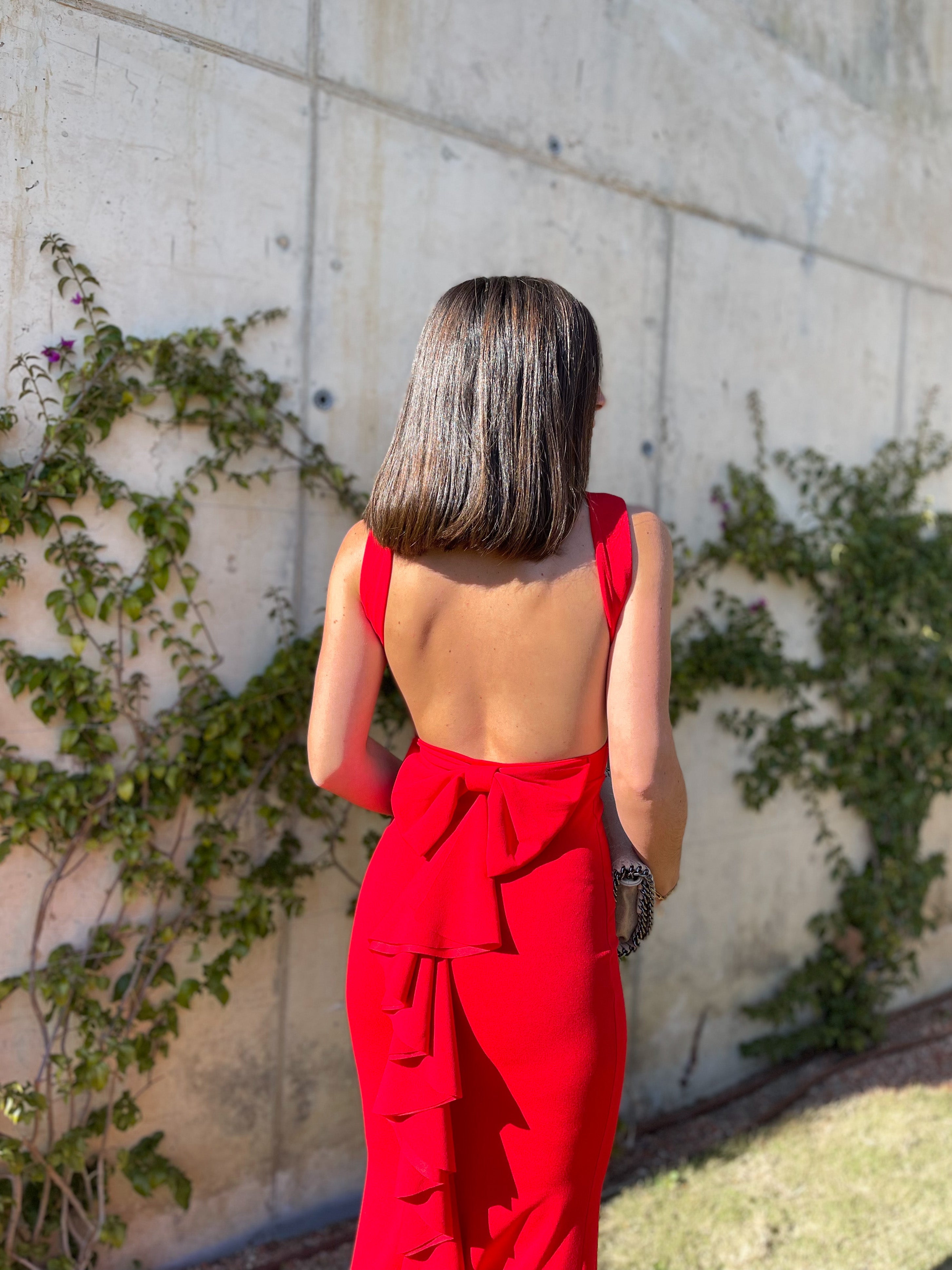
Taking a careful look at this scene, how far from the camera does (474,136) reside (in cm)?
270

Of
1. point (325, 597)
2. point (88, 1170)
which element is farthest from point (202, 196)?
point (88, 1170)

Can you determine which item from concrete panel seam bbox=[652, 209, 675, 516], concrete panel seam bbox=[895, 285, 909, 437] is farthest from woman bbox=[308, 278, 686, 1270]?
concrete panel seam bbox=[895, 285, 909, 437]

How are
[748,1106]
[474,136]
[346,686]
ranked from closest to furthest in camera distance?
[346,686] → [474,136] → [748,1106]

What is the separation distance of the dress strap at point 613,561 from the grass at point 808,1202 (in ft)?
6.26

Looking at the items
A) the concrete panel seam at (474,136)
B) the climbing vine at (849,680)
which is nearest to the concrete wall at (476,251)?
the concrete panel seam at (474,136)

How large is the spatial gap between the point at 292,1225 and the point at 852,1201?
1523 mm

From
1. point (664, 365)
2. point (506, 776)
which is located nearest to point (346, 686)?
point (506, 776)

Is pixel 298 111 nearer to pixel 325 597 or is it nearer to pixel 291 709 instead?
pixel 325 597

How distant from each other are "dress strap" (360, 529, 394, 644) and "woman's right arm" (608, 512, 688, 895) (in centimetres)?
36

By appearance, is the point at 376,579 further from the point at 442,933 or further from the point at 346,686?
the point at 442,933

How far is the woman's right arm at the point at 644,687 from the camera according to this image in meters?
1.53

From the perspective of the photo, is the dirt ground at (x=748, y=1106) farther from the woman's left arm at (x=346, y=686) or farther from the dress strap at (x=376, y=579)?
the dress strap at (x=376, y=579)

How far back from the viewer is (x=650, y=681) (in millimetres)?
1531

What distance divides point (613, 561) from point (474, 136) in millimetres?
1691
